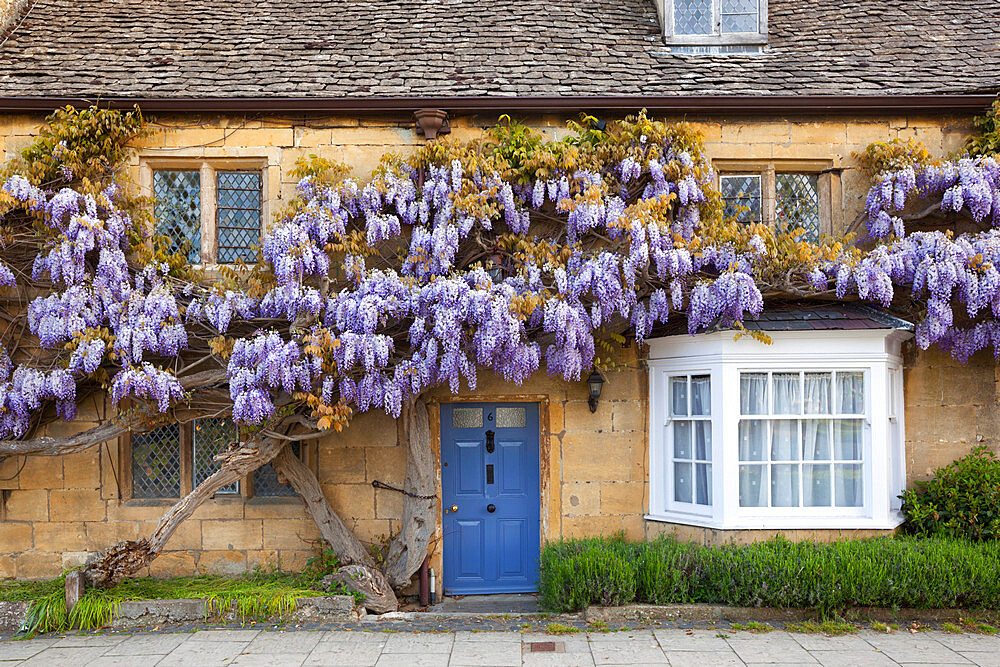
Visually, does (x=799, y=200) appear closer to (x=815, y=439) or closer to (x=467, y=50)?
(x=815, y=439)

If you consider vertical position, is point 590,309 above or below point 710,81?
below

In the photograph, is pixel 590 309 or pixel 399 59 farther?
pixel 399 59

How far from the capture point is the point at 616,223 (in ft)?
21.3

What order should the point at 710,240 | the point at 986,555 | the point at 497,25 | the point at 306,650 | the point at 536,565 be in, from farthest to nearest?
the point at 497,25, the point at 536,565, the point at 710,240, the point at 986,555, the point at 306,650

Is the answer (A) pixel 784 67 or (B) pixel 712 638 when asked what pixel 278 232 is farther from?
(A) pixel 784 67

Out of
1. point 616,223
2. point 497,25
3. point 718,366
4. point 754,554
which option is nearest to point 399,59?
point 497,25

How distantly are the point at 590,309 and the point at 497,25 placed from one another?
154 inches

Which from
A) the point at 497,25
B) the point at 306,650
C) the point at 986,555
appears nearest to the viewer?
the point at 306,650

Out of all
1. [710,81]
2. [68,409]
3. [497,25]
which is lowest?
[68,409]

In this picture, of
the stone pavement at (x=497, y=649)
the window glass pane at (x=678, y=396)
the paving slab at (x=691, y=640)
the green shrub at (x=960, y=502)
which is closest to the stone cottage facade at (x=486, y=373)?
the window glass pane at (x=678, y=396)

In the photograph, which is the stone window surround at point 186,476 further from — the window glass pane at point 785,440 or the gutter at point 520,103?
the window glass pane at point 785,440

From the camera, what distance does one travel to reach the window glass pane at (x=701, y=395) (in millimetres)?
7156

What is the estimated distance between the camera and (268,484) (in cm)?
767

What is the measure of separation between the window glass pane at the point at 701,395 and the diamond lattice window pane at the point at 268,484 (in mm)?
4348
